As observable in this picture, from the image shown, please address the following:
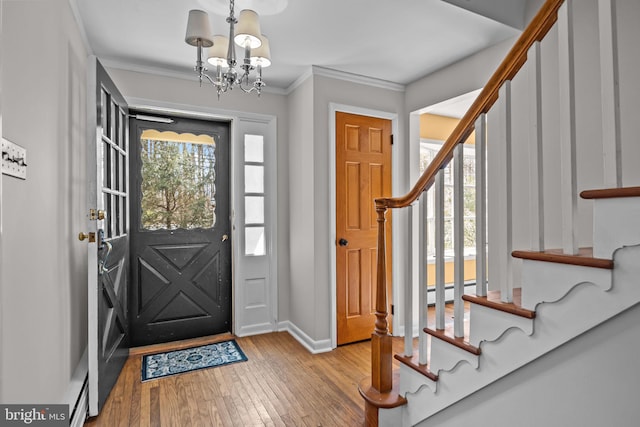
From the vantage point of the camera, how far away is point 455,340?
1.49m

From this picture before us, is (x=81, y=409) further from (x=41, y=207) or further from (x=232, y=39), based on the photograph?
(x=232, y=39)

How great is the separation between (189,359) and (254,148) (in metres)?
2.06

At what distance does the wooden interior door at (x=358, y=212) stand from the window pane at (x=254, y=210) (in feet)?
2.84

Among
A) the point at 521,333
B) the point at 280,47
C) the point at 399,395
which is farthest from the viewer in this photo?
the point at 280,47

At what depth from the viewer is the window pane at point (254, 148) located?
11.2ft

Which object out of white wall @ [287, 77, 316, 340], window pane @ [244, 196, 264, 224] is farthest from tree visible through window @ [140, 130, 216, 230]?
white wall @ [287, 77, 316, 340]

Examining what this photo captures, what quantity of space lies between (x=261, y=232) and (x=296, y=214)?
0.44m

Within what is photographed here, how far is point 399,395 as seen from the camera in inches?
Result: 71.4

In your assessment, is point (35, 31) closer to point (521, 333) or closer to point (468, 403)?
point (521, 333)

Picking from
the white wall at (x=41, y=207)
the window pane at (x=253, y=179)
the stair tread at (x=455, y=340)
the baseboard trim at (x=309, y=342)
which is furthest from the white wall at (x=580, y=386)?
the window pane at (x=253, y=179)

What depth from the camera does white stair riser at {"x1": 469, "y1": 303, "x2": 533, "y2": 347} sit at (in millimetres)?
1247

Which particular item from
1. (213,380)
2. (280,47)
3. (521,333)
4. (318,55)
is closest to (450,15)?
(318,55)

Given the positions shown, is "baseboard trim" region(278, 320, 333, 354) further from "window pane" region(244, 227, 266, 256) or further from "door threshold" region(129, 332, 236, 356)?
"window pane" region(244, 227, 266, 256)

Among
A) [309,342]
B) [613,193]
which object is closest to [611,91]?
[613,193]
